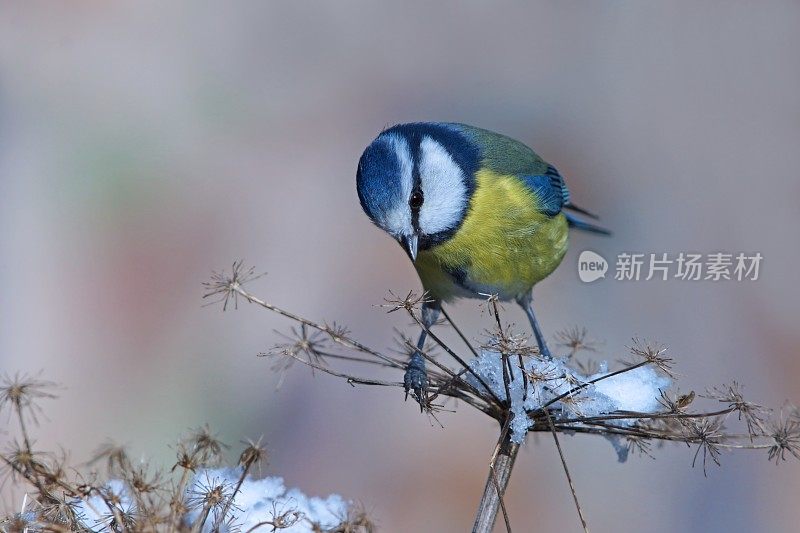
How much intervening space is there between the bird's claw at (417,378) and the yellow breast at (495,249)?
0.56 ft

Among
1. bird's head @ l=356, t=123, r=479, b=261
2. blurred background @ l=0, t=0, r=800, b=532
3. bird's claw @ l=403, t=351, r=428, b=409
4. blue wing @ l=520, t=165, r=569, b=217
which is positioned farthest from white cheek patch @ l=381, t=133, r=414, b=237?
blurred background @ l=0, t=0, r=800, b=532

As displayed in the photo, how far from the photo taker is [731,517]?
1594 mm

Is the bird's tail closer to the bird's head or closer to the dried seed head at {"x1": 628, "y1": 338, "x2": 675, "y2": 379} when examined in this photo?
the bird's head

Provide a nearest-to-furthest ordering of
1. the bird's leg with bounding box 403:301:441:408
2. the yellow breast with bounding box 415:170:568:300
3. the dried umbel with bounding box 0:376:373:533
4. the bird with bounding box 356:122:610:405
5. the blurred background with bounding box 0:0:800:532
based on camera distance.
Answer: the dried umbel with bounding box 0:376:373:533 < the bird's leg with bounding box 403:301:441:408 < the bird with bounding box 356:122:610:405 < the yellow breast with bounding box 415:170:568:300 < the blurred background with bounding box 0:0:800:532

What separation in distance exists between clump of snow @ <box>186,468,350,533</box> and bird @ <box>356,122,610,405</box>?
6.2 inches

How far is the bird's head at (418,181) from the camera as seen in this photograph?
2.83 ft

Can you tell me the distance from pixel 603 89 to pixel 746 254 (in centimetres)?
38

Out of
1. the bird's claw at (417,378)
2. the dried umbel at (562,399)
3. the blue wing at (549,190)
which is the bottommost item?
the dried umbel at (562,399)

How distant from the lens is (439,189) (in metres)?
0.96

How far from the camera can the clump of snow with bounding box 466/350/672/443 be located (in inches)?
26.7

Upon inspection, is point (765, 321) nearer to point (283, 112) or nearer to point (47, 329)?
point (283, 112)

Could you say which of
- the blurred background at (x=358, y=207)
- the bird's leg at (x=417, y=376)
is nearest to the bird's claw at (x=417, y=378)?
the bird's leg at (x=417, y=376)

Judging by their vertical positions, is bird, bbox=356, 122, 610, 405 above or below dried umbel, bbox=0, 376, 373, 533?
above

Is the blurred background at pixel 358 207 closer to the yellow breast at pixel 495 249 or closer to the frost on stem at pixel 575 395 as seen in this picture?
the yellow breast at pixel 495 249
